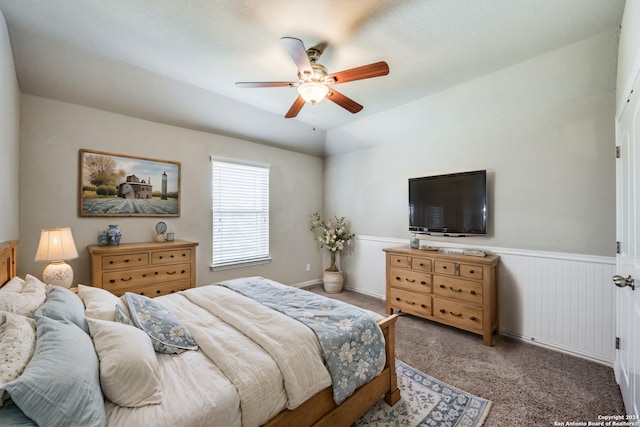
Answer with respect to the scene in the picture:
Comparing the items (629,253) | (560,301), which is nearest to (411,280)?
(560,301)

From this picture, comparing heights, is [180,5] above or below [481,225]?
above

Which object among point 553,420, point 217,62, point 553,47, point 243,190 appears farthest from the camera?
point 243,190

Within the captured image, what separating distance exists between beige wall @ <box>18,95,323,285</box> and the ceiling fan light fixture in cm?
215

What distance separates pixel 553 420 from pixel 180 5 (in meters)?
3.71

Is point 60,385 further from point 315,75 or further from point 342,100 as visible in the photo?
point 342,100

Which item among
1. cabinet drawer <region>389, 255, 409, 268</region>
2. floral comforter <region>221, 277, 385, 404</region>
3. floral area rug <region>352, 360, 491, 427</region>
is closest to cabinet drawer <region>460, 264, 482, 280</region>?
cabinet drawer <region>389, 255, 409, 268</region>

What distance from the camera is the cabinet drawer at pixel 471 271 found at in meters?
2.83

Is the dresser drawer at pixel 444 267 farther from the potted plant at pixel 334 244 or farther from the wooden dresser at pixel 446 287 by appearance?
the potted plant at pixel 334 244

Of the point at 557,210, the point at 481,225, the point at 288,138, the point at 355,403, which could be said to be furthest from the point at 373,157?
the point at 355,403

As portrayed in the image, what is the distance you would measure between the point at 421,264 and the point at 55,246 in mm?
3562

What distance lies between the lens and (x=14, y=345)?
97 cm

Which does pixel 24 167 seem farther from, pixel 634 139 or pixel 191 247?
pixel 634 139

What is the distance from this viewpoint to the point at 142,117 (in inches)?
129

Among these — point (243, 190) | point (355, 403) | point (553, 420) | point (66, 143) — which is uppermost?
point (66, 143)
